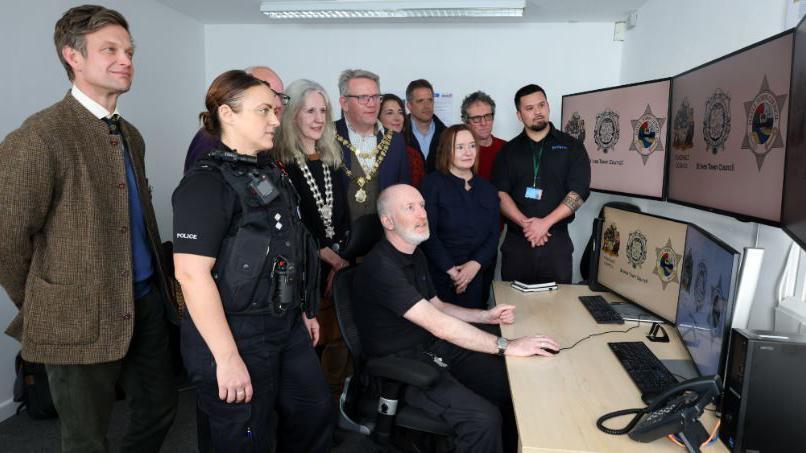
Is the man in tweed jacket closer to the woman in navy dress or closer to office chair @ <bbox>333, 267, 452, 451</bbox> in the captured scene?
office chair @ <bbox>333, 267, 452, 451</bbox>

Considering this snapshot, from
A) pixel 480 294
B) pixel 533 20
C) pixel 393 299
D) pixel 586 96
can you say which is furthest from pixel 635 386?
pixel 533 20

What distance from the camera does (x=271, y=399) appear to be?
1574mm

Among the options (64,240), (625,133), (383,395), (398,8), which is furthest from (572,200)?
(64,240)

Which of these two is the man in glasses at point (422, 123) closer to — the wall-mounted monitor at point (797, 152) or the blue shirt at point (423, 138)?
the blue shirt at point (423, 138)

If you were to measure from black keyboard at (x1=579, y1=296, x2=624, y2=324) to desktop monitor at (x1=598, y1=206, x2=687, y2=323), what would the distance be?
11 cm

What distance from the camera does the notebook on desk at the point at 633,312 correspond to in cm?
208

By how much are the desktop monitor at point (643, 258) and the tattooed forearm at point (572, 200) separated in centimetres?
50

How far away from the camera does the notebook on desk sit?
2.08 metres

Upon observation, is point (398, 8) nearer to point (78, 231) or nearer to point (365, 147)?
point (365, 147)

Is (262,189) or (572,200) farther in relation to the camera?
(572,200)

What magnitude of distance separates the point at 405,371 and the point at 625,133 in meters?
2.27

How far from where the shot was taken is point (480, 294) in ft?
9.41

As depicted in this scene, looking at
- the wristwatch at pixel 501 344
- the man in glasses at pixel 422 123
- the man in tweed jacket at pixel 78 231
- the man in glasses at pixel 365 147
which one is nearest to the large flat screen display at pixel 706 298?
the wristwatch at pixel 501 344

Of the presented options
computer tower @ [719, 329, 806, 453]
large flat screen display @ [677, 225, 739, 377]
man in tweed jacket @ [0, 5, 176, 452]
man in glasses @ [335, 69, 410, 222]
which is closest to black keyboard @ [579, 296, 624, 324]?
large flat screen display @ [677, 225, 739, 377]
